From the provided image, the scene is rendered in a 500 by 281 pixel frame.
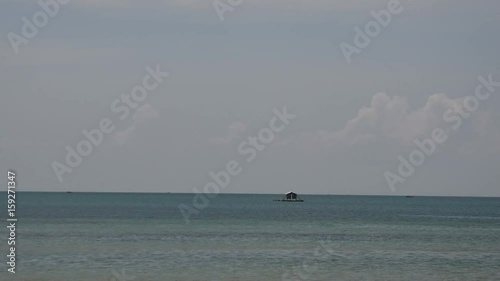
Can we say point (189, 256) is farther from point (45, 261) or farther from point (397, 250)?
point (397, 250)

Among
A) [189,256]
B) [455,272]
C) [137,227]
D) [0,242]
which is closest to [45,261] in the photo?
[189,256]

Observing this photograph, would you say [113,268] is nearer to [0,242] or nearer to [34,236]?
[0,242]

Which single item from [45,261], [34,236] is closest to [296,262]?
[45,261]

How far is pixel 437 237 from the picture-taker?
102438 mm

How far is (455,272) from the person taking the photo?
63406 mm

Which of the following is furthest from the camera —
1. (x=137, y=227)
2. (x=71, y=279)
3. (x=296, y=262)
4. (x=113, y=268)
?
(x=137, y=227)

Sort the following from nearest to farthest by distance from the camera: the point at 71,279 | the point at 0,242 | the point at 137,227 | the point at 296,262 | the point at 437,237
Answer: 1. the point at 71,279
2. the point at 296,262
3. the point at 0,242
4. the point at 437,237
5. the point at 137,227

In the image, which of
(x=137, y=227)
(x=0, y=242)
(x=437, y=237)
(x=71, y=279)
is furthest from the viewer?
(x=137, y=227)

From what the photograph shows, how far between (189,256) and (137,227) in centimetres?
4438

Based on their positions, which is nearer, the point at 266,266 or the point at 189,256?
the point at 266,266

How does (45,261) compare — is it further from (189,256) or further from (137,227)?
(137,227)

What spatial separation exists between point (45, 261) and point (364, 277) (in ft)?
84.1

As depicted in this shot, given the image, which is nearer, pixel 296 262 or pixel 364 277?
pixel 364 277

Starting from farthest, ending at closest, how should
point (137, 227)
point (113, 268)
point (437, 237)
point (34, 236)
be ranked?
point (137, 227), point (437, 237), point (34, 236), point (113, 268)
